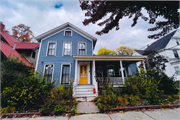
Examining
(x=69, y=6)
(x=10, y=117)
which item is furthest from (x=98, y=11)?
(x=10, y=117)

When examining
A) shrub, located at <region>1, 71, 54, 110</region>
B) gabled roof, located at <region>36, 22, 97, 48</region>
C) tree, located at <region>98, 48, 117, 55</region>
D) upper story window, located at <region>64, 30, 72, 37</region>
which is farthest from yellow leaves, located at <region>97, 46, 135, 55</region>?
shrub, located at <region>1, 71, 54, 110</region>

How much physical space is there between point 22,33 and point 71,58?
16.3 metres

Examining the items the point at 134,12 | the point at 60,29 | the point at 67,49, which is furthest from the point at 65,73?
the point at 134,12

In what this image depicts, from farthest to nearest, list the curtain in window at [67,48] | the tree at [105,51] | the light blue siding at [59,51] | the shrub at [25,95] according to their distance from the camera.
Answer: the tree at [105,51]
the curtain in window at [67,48]
the light blue siding at [59,51]
the shrub at [25,95]

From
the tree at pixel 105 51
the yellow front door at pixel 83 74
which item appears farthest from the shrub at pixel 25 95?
the tree at pixel 105 51

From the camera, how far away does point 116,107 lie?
3.38 metres

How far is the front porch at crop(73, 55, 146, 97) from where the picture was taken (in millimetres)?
6106

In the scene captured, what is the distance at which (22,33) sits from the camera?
54.2 feet

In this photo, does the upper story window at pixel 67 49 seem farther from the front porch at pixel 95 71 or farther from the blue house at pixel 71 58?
the front porch at pixel 95 71

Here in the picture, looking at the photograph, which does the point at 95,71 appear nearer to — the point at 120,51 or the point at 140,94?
the point at 140,94

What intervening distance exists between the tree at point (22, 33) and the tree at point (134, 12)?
20.4 meters

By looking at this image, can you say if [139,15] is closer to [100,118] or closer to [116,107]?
[100,118]

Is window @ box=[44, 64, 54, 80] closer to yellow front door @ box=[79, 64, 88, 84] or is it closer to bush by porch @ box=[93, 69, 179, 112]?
yellow front door @ box=[79, 64, 88, 84]

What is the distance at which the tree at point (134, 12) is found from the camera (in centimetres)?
137
